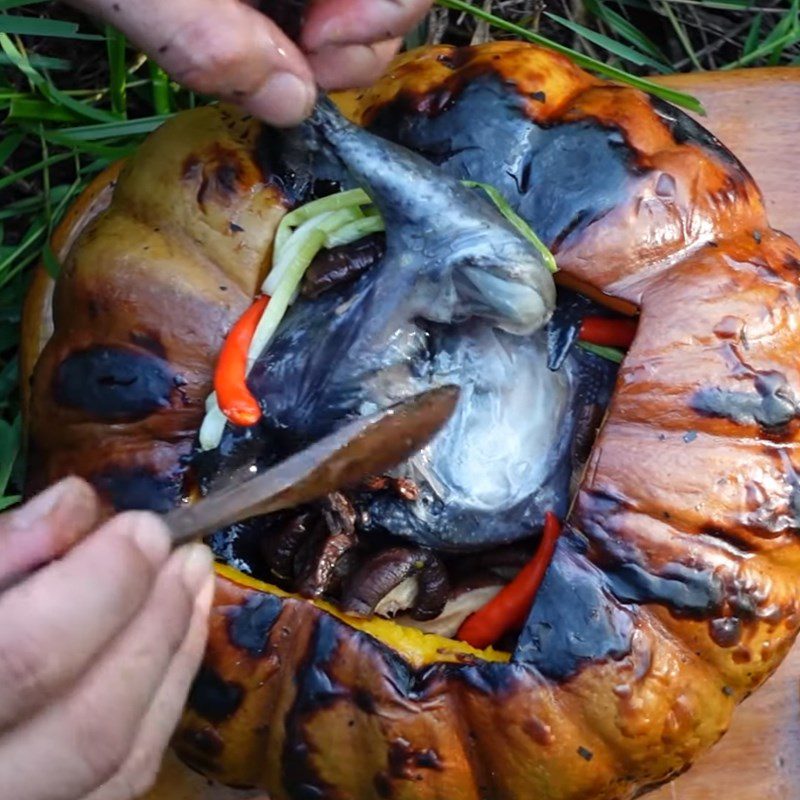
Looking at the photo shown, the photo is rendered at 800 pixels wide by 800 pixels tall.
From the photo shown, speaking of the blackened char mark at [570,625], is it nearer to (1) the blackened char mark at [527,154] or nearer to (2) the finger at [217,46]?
(1) the blackened char mark at [527,154]

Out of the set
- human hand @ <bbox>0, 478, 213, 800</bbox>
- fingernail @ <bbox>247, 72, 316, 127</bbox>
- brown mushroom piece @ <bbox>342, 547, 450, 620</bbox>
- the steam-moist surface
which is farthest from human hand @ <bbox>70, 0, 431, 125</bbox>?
brown mushroom piece @ <bbox>342, 547, 450, 620</bbox>

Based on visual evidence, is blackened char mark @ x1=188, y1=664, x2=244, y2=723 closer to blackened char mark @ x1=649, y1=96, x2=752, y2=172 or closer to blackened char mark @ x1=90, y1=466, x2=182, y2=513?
blackened char mark @ x1=90, y1=466, x2=182, y2=513

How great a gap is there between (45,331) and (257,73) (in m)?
0.93

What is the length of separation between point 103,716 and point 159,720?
175mm

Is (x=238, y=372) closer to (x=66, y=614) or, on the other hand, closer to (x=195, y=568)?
(x=195, y=568)

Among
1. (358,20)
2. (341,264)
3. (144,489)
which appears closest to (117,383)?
(144,489)

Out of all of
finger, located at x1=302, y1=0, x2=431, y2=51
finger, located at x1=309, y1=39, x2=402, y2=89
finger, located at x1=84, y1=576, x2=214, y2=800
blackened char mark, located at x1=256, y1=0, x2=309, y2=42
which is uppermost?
finger, located at x1=302, y1=0, x2=431, y2=51

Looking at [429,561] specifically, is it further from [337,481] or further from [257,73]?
[257,73]

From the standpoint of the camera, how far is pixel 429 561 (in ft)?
5.96

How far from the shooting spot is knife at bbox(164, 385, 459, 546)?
1503 millimetres

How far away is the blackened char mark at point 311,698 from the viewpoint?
5.50 ft

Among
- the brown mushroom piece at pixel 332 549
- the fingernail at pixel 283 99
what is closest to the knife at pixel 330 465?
the brown mushroom piece at pixel 332 549

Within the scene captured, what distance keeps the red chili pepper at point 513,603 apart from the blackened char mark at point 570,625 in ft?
0.19

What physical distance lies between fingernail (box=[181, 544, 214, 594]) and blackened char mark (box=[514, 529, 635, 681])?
1.59 ft
